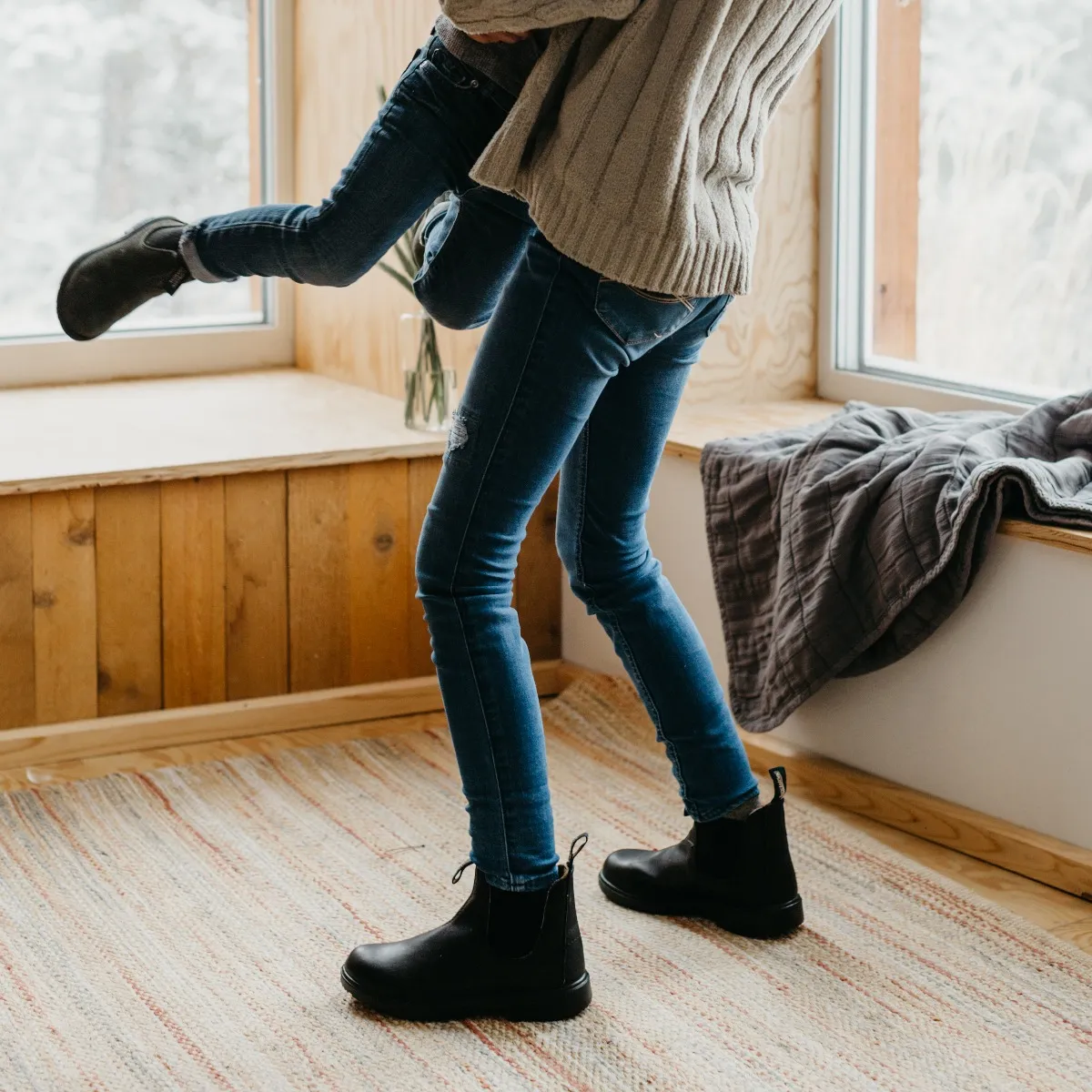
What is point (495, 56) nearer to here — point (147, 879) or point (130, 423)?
point (147, 879)

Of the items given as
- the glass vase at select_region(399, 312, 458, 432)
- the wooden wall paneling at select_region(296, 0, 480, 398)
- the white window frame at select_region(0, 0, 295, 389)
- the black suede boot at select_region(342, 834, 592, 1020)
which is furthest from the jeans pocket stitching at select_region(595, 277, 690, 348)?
the white window frame at select_region(0, 0, 295, 389)

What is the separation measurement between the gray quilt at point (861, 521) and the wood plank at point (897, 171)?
1.31ft

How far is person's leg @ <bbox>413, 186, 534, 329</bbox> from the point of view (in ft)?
4.55

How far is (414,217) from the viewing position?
138 centimetres

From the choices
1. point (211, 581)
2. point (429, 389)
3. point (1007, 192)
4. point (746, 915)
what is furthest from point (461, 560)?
point (1007, 192)

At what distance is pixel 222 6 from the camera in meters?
2.99

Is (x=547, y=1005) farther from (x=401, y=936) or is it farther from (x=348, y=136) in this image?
(x=348, y=136)

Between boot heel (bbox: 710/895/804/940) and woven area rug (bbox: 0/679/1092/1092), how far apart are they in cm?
3

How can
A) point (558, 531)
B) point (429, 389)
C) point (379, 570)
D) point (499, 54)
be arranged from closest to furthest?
1. point (499, 54)
2. point (558, 531)
3. point (379, 570)
4. point (429, 389)

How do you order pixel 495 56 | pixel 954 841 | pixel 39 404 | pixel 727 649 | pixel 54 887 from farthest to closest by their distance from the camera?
pixel 39 404
pixel 727 649
pixel 954 841
pixel 54 887
pixel 495 56

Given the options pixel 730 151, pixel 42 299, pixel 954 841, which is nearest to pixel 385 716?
pixel 954 841

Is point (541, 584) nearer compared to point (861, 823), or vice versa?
point (861, 823)

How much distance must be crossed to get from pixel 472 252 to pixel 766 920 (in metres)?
0.78

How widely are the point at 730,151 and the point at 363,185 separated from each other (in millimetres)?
313
